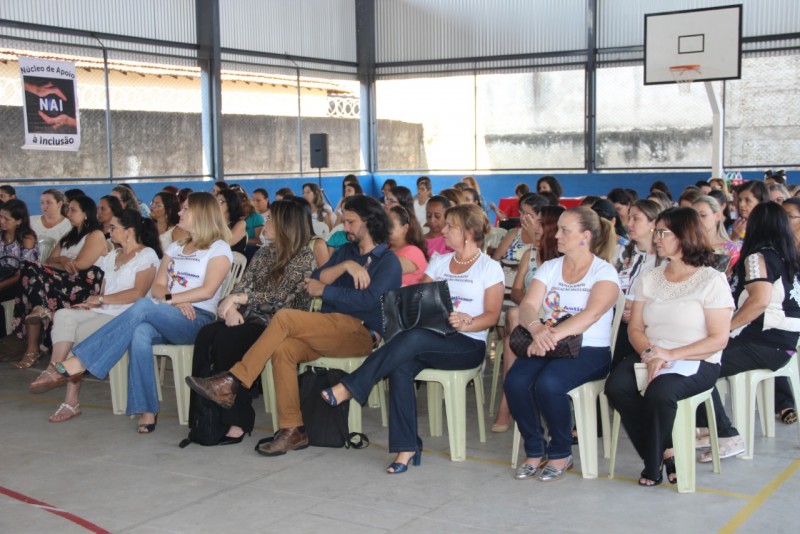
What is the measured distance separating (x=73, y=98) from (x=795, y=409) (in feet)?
32.4

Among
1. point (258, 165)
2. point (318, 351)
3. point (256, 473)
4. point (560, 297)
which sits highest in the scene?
point (258, 165)

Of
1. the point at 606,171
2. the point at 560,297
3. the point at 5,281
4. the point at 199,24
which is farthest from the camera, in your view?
the point at 606,171

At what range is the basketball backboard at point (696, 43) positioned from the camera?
1219 cm

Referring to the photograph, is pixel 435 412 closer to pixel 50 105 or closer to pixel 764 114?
pixel 50 105

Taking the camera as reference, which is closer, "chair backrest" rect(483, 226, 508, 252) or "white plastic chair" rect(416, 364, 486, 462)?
"white plastic chair" rect(416, 364, 486, 462)

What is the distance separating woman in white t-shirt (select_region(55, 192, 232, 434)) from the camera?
191 inches

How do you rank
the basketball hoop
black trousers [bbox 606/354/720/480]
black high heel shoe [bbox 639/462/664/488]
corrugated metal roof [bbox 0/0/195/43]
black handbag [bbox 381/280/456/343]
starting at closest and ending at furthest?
black trousers [bbox 606/354/720/480]
black high heel shoe [bbox 639/462/664/488]
black handbag [bbox 381/280/456/343]
corrugated metal roof [bbox 0/0/195/43]
the basketball hoop

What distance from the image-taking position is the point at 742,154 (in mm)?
13961

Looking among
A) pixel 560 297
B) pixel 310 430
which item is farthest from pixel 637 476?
pixel 310 430

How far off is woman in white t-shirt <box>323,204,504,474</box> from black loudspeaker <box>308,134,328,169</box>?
31.6 feet

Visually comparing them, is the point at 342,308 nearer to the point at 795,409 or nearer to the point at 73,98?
the point at 795,409

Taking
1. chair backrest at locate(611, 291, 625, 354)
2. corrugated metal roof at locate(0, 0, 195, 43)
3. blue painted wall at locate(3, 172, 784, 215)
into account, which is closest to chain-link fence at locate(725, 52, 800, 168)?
blue painted wall at locate(3, 172, 784, 215)

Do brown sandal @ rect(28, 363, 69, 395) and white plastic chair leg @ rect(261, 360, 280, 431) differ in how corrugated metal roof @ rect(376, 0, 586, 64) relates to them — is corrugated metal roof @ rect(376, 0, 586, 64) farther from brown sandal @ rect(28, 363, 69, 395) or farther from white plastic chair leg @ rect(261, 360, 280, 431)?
brown sandal @ rect(28, 363, 69, 395)

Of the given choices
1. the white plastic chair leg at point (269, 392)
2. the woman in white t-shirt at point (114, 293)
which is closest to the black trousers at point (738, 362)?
the white plastic chair leg at point (269, 392)
